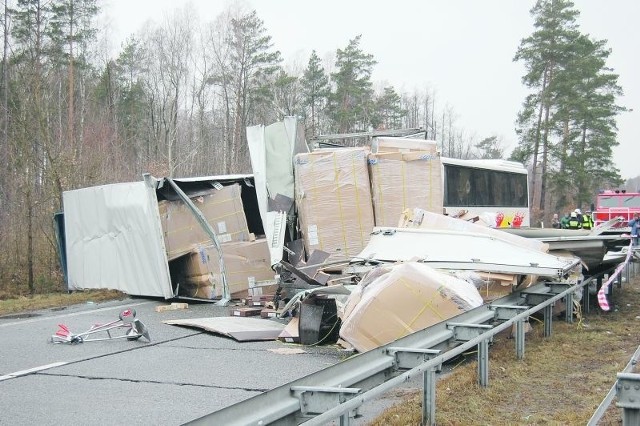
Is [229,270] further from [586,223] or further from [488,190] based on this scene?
[586,223]

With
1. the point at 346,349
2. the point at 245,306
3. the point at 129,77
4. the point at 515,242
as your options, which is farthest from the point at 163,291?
the point at 129,77

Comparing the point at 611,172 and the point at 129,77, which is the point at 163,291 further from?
the point at 611,172

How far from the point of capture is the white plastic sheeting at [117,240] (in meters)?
13.1

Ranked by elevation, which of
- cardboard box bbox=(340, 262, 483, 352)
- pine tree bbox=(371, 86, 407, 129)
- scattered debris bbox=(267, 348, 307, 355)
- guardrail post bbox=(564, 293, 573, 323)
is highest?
pine tree bbox=(371, 86, 407, 129)

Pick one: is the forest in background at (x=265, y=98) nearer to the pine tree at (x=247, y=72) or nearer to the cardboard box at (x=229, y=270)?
the pine tree at (x=247, y=72)

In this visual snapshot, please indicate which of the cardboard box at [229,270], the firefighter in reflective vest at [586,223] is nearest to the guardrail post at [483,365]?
the cardboard box at [229,270]

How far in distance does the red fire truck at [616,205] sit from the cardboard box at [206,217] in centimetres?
1902

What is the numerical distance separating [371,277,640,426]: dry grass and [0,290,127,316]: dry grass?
9.01m

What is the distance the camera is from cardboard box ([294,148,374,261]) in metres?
13.3

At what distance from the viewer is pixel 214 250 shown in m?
13.4

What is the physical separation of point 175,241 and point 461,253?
6.65 m

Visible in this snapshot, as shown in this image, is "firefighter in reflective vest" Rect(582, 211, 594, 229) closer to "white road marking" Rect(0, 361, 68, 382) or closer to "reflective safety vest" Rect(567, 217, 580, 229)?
"reflective safety vest" Rect(567, 217, 580, 229)

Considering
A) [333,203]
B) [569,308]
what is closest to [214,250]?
[333,203]

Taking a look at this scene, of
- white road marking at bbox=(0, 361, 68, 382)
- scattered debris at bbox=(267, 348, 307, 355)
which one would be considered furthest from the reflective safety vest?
white road marking at bbox=(0, 361, 68, 382)
